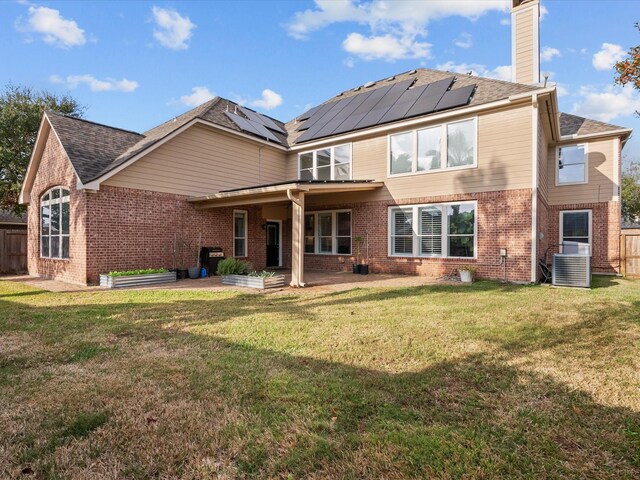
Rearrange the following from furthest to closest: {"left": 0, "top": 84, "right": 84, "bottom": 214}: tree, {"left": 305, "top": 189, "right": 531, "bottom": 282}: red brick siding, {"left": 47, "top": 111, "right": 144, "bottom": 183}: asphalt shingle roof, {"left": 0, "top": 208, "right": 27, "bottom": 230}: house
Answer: {"left": 0, "top": 84, "right": 84, "bottom": 214}: tree < {"left": 0, "top": 208, "right": 27, "bottom": 230}: house < {"left": 47, "top": 111, "right": 144, "bottom": 183}: asphalt shingle roof < {"left": 305, "top": 189, "right": 531, "bottom": 282}: red brick siding

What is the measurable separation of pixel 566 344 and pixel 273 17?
14165mm

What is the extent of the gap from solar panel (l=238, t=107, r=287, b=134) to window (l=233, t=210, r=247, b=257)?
4.84 meters

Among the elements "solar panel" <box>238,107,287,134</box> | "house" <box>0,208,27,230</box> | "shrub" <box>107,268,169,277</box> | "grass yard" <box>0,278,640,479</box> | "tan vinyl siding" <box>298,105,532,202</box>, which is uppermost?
"solar panel" <box>238,107,287,134</box>

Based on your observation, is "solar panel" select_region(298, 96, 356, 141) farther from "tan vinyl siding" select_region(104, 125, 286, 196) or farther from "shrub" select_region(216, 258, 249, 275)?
"shrub" select_region(216, 258, 249, 275)

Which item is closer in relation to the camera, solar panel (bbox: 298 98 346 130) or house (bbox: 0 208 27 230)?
solar panel (bbox: 298 98 346 130)

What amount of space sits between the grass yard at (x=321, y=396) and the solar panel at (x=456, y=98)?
7.42 meters

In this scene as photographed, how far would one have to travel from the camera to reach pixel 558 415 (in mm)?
2721

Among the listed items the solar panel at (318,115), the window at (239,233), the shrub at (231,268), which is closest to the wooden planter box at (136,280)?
the shrub at (231,268)

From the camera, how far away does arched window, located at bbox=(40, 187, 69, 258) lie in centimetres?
1146

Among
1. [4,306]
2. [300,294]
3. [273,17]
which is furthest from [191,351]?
[273,17]

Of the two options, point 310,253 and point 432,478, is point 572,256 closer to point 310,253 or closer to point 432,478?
point 310,253

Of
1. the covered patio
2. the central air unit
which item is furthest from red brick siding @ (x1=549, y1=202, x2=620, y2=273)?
the covered patio

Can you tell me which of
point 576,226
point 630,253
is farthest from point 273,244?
point 630,253

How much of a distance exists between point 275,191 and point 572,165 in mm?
11971
